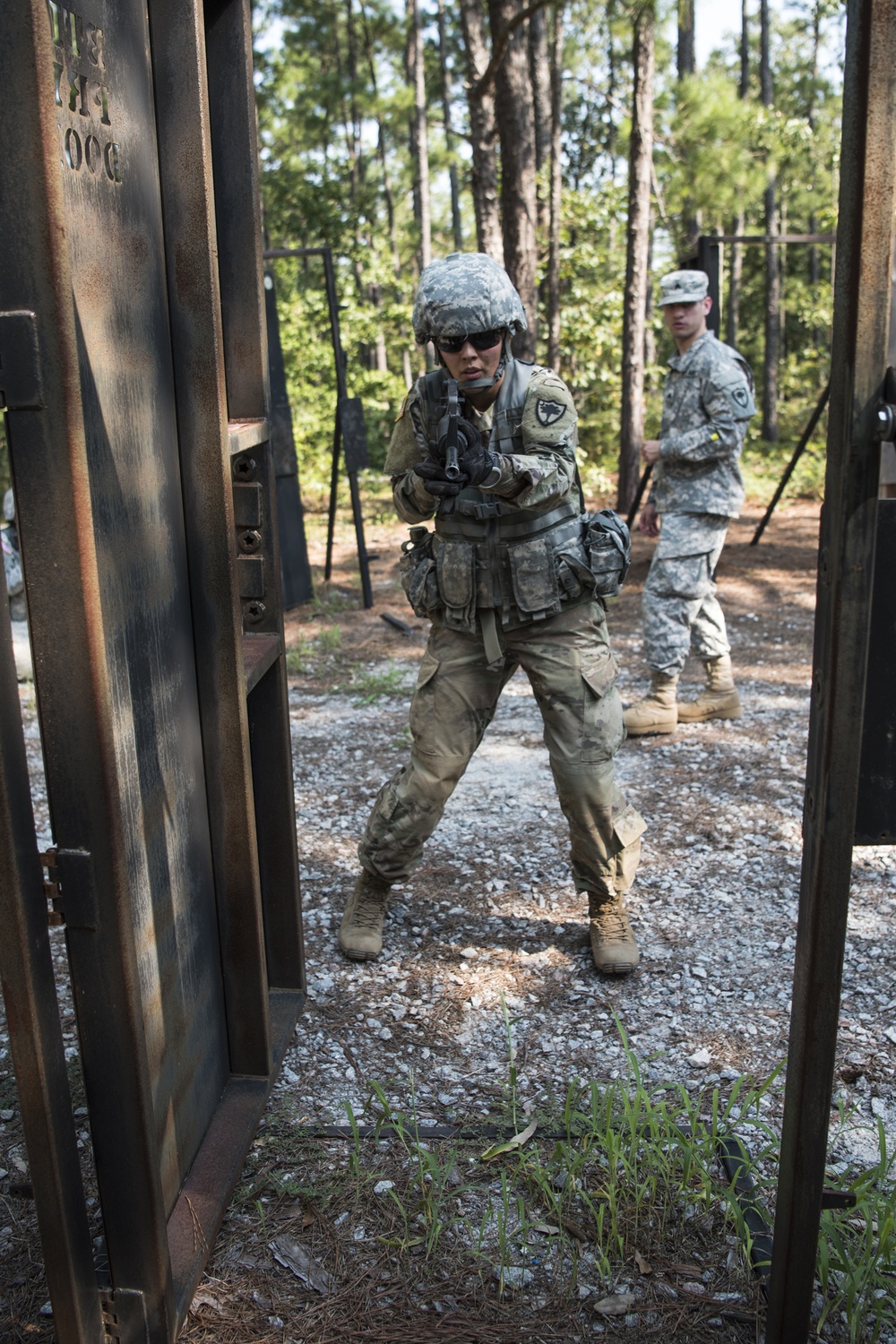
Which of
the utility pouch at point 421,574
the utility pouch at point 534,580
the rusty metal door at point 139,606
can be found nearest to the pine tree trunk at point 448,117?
the utility pouch at point 421,574

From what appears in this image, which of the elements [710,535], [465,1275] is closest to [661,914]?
[465,1275]

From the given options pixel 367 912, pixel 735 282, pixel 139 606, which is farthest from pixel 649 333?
pixel 139 606

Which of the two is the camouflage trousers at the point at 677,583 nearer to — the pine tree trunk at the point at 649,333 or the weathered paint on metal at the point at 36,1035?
the weathered paint on metal at the point at 36,1035

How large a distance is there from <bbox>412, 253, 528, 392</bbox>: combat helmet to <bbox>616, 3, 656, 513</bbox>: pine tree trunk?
26.0ft

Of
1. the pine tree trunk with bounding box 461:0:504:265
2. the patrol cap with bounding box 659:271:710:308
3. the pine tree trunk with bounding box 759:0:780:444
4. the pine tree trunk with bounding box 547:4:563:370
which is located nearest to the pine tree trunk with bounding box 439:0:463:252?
the pine tree trunk with bounding box 759:0:780:444

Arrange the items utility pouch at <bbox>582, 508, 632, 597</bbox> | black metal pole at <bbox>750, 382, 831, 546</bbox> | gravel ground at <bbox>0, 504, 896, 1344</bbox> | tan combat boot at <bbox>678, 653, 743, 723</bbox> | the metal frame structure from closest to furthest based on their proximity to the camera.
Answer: gravel ground at <bbox>0, 504, 896, 1344</bbox>
utility pouch at <bbox>582, 508, 632, 597</bbox>
tan combat boot at <bbox>678, 653, 743, 723</bbox>
the metal frame structure
black metal pole at <bbox>750, 382, 831, 546</bbox>

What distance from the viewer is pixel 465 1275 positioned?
6.81 feet

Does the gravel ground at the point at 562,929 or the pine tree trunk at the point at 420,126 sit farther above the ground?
the pine tree trunk at the point at 420,126

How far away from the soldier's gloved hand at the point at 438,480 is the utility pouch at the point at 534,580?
0.32 meters

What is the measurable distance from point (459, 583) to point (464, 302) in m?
0.73

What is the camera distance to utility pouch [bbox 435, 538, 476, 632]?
2.96 meters

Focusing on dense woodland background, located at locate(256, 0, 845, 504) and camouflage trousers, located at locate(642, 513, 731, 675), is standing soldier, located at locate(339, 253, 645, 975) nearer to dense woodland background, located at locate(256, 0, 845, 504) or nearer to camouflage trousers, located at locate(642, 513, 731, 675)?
camouflage trousers, located at locate(642, 513, 731, 675)

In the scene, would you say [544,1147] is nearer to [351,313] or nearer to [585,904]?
[585,904]

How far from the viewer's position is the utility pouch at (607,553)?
295cm
